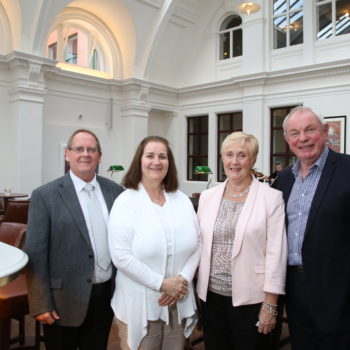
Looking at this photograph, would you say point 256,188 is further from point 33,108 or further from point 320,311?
point 33,108

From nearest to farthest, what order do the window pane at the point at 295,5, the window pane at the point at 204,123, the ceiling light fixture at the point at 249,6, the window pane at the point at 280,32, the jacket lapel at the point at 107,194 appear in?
the jacket lapel at the point at 107,194 → the ceiling light fixture at the point at 249,6 → the window pane at the point at 295,5 → the window pane at the point at 280,32 → the window pane at the point at 204,123

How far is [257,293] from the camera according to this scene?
194 cm

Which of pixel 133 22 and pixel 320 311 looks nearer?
pixel 320 311

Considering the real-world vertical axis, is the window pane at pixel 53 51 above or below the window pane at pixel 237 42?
below

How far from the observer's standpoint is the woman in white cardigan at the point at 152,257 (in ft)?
6.07

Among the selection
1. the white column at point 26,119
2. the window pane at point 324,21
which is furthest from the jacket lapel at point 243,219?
the window pane at point 324,21

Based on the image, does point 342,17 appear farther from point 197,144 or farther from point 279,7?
point 197,144

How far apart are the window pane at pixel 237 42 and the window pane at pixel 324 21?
2557 mm

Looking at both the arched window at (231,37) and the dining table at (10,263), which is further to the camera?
the arched window at (231,37)

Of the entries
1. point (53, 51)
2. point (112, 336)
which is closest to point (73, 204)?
point (112, 336)

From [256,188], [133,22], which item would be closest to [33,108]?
[133,22]

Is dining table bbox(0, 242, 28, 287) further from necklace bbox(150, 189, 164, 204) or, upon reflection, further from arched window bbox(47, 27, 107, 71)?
→ arched window bbox(47, 27, 107, 71)

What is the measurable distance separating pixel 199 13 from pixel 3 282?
12.6 m

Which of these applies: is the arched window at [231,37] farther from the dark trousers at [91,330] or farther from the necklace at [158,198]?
the dark trousers at [91,330]
